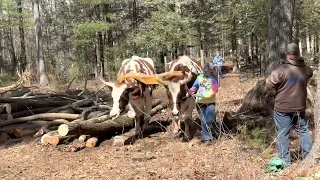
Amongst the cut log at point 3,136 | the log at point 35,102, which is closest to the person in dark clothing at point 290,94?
the cut log at point 3,136

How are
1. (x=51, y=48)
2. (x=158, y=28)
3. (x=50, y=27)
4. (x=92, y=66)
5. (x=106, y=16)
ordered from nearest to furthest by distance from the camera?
(x=158, y=28) < (x=106, y=16) < (x=92, y=66) < (x=51, y=48) < (x=50, y=27)

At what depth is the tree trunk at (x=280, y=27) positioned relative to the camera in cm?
991

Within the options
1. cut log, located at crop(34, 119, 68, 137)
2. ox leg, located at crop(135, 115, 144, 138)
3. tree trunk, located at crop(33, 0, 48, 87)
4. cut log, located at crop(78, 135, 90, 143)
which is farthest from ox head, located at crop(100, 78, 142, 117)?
tree trunk, located at crop(33, 0, 48, 87)

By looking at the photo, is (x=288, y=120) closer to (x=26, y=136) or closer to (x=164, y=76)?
(x=164, y=76)

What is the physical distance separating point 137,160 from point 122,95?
2299mm

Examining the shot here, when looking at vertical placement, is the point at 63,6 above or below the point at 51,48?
above

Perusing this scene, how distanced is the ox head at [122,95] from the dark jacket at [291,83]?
14.1ft

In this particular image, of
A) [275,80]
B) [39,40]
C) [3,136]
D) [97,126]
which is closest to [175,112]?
[97,126]

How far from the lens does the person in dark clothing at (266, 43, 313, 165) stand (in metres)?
5.98

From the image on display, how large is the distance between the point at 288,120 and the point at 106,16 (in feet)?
89.8

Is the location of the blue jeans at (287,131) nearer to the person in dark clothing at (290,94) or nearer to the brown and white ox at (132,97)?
the person in dark clothing at (290,94)

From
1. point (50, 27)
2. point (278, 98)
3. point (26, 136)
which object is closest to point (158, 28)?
point (26, 136)

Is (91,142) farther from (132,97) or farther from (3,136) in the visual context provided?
(3,136)

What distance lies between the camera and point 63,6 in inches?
1686
